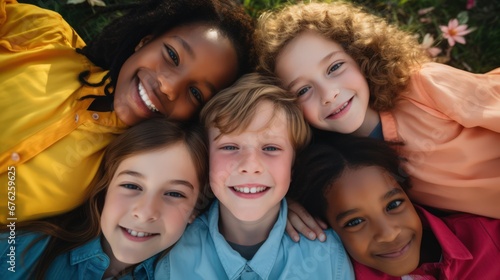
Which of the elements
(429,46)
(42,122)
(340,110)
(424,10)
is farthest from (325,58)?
(42,122)

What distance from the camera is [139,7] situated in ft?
6.77

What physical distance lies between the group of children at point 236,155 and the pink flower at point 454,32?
0.54 meters

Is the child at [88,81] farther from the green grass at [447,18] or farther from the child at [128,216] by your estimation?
the green grass at [447,18]

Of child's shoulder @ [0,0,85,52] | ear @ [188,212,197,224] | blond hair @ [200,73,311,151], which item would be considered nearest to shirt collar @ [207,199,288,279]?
ear @ [188,212,197,224]

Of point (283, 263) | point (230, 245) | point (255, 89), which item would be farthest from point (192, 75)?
point (283, 263)

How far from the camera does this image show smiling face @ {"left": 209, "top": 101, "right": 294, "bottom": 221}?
5.58ft

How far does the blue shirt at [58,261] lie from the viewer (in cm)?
174

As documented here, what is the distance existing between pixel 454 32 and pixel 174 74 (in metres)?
1.46

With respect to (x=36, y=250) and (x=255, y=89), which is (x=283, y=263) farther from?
(x=36, y=250)

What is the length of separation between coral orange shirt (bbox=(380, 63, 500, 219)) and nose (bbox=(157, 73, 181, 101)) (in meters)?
0.89

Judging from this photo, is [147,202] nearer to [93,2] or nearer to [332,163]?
[332,163]

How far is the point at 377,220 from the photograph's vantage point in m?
1.72

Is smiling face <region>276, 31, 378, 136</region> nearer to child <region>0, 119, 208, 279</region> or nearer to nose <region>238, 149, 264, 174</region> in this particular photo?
nose <region>238, 149, 264, 174</region>

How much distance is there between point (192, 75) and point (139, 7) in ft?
1.64
